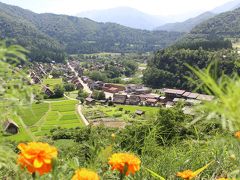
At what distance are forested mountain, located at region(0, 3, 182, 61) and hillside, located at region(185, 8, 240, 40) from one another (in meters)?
24.3

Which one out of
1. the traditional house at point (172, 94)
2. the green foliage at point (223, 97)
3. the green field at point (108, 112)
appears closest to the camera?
the green foliage at point (223, 97)

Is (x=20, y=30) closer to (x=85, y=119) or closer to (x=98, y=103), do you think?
(x=98, y=103)

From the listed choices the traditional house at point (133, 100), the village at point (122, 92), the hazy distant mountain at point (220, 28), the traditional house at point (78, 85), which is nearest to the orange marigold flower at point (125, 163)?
the village at point (122, 92)

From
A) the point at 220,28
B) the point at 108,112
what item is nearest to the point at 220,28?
the point at 220,28

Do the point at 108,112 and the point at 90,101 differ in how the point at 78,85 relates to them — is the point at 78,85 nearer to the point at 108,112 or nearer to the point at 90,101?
the point at 90,101

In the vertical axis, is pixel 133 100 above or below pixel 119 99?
below

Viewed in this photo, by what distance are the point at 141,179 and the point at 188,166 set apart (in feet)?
1.60

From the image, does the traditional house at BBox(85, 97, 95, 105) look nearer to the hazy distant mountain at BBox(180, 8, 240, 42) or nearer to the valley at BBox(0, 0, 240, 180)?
the valley at BBox(0, 0, 240, 180)

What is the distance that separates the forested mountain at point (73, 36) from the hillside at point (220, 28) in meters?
24.3

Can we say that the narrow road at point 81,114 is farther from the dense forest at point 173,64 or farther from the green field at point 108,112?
the dense forest at point 173,64

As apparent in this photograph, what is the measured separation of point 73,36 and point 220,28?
2646 inches

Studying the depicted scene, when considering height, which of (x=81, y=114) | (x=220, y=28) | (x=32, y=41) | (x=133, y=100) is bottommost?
(x=133, y=100)

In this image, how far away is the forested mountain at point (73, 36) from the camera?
110m

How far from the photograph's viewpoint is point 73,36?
6097 inches
